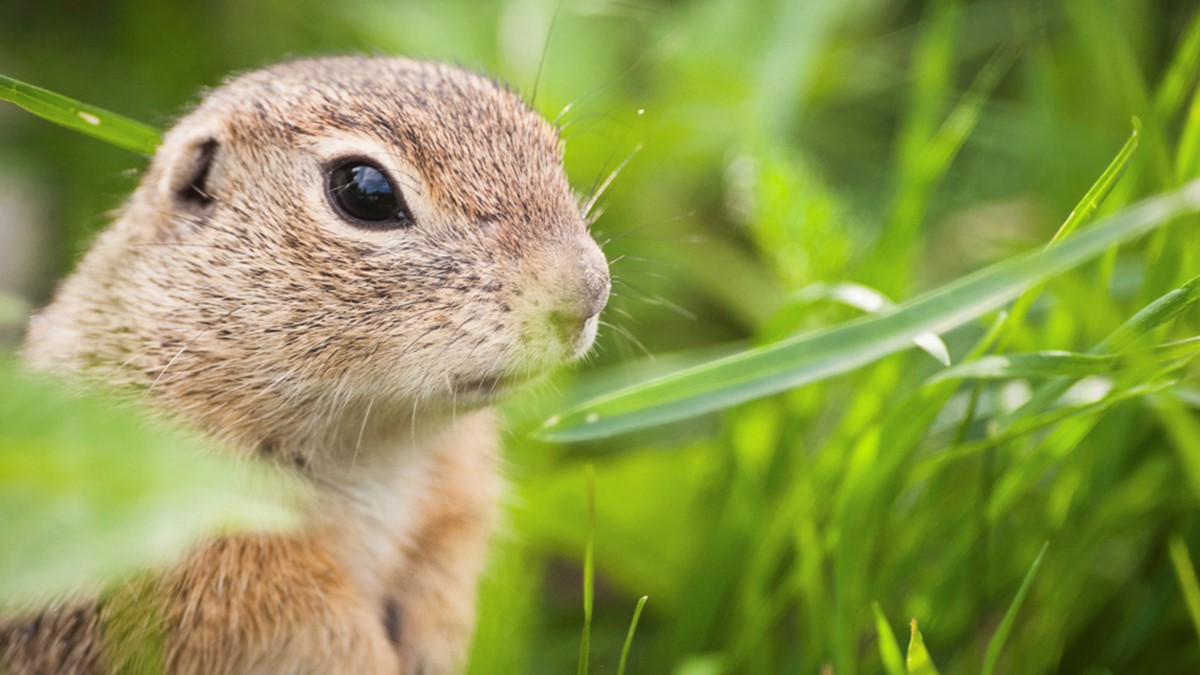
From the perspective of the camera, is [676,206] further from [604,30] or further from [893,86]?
[893,86]

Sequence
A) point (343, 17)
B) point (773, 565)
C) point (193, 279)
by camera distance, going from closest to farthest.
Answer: point (193, 279), point (773, 565), point (343, 17)

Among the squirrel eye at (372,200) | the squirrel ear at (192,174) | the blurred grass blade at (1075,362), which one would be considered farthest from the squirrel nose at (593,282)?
the squirrel ear at (192,174)

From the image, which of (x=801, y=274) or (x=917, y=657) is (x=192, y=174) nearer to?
(x=801, y=274)

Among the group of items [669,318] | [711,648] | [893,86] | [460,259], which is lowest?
[711,648]

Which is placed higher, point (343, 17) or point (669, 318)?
point (343, 17)

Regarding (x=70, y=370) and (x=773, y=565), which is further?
(x=773, y=565)

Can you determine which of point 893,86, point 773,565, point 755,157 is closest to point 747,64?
point 755,157

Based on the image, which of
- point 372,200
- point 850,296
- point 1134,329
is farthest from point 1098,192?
point 372,200
